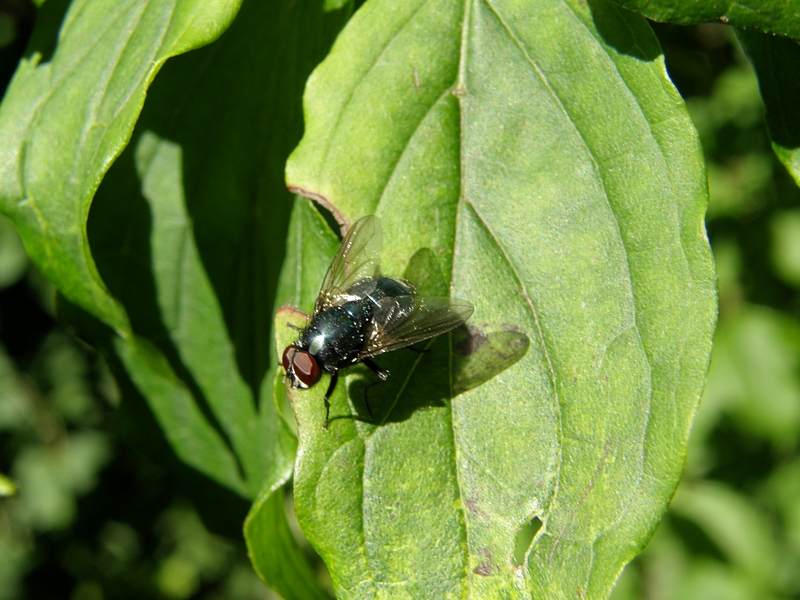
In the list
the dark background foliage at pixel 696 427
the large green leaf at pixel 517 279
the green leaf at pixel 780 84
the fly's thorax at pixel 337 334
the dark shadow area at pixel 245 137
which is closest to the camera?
the large green leaf at pixel 517 279

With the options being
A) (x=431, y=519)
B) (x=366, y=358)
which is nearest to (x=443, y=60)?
→ (x=366, y=358)

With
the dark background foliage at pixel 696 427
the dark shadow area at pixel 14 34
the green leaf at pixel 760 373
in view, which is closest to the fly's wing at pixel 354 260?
the dark background foliage at pixel 696 427

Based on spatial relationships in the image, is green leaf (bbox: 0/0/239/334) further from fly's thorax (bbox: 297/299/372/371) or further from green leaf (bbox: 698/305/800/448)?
green leaf (bbox: 698/305/800/448)

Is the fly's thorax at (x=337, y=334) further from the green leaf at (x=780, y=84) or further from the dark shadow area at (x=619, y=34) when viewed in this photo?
the green leaf at (x=780, y=84)

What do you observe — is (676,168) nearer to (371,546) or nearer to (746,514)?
(371,546)

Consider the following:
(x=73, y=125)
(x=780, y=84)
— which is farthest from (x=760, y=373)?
(x=73, y=125)

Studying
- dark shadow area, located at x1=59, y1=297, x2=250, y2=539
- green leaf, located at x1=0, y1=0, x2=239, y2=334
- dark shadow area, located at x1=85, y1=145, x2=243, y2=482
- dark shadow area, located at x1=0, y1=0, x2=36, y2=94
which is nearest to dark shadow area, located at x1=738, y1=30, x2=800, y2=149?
green leaf, located at x1=0, y1=0, x2=239, y2=334
